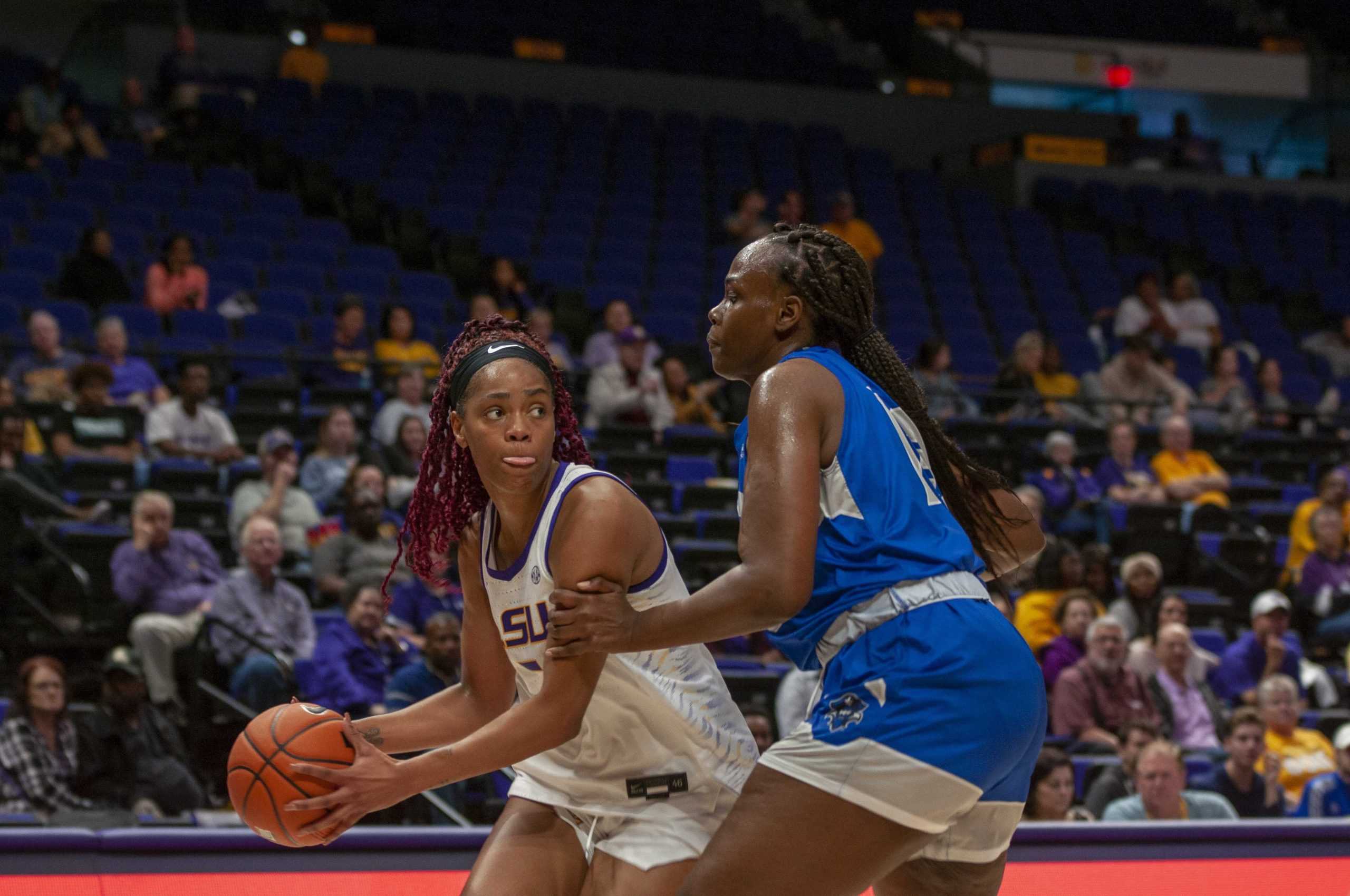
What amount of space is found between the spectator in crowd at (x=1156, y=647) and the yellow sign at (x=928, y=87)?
10.5 metres

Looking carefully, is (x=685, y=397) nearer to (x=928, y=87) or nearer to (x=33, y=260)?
(x=33, y=260)

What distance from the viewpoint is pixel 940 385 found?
10.0 meters

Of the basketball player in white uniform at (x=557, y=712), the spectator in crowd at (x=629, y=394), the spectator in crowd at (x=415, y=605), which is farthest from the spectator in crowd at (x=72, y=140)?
the basketball player in white uniform at (x=557, y=712)

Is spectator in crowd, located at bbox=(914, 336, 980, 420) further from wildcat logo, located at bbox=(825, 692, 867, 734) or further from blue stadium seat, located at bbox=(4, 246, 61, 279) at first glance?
wildcat logo, located at bbox=(825, 692, 867, 734)

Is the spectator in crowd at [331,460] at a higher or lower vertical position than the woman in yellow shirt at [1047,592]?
higher

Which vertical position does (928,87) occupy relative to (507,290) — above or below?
above

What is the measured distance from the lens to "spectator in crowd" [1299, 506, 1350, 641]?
27.3 feet

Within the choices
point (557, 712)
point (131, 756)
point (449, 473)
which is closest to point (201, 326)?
point (131, 756)

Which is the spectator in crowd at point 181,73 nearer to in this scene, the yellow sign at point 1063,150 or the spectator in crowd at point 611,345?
the spectator in crowd at point 611,345

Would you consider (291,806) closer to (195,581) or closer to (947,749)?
(947,749)

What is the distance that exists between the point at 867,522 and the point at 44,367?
7227mm

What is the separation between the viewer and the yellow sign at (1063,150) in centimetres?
1611

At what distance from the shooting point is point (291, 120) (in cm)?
1267

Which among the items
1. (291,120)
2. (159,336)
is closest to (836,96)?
(291,120)
